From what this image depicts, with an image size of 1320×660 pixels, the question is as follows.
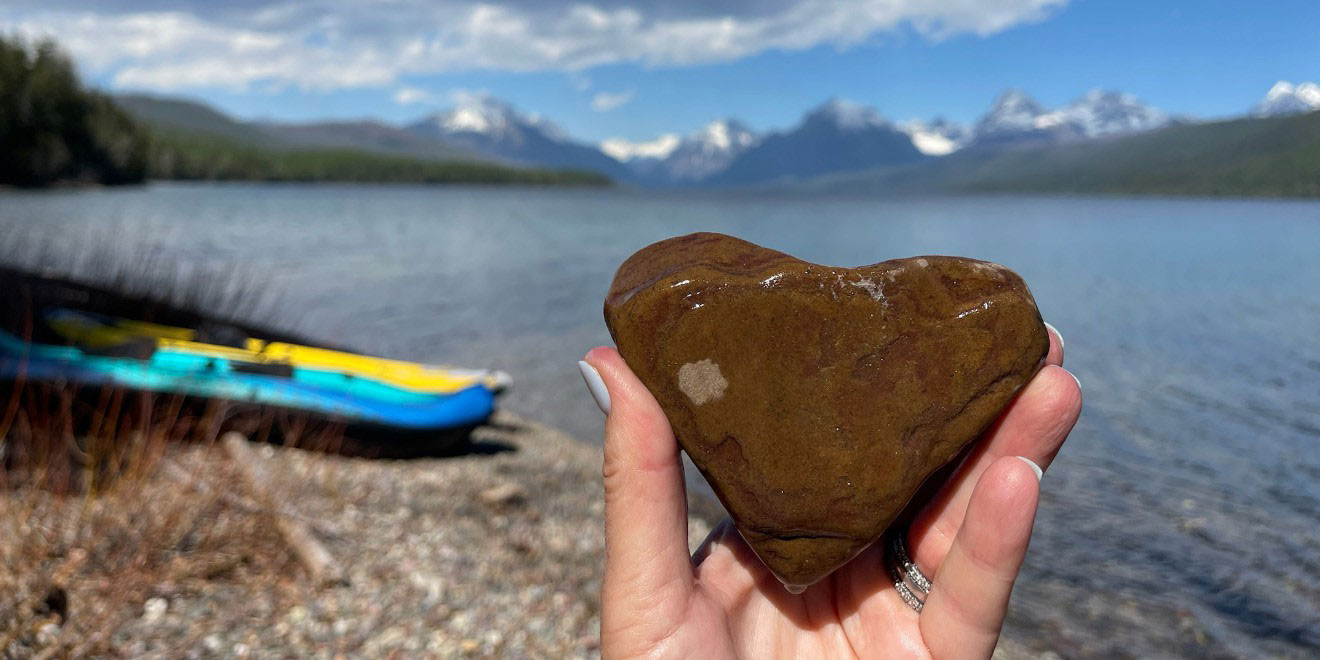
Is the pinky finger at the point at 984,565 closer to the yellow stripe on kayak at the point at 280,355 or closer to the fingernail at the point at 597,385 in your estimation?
the fingernail at the point at 597,385

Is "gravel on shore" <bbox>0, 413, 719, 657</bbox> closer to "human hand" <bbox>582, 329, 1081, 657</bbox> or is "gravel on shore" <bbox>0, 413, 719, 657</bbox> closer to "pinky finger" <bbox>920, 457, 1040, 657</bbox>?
"human hand" <bbox>582, 329, 1081, 657</bbox>

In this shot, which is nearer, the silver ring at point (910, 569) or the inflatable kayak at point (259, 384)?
the silver ring at point (910, 569)

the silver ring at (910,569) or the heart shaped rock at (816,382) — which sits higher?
the heart shaped rock at (816,382)

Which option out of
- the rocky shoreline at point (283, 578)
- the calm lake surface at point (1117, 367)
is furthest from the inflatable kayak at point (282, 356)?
the calm lake surface at point (1117, 367)

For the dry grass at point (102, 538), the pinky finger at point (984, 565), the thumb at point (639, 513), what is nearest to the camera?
the pinky finger at point (984, 565)

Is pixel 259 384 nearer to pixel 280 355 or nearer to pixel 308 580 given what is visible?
pixel 280 355

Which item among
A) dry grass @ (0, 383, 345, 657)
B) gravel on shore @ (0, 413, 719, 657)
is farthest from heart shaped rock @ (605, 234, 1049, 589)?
dry grass @ (0, 383, 345, 657)

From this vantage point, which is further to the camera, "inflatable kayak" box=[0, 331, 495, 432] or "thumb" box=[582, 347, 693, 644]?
"inflatable kayak" box=[0, 331, 495, 432]

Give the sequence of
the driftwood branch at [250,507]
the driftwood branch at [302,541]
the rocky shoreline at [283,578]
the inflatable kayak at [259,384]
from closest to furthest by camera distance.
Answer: the rocky shoreline at [283,578], the driftwood branch at [302,541], the driftwood branch at [250,507], the inflatable kayak at [259,384]
